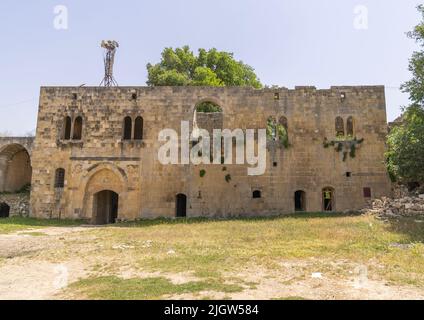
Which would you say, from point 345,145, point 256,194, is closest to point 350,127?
point 345,145

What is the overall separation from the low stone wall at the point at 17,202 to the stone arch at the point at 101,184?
5.20m

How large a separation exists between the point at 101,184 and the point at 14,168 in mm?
10736

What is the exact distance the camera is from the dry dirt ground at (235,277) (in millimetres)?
6016

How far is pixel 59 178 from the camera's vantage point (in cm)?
2186

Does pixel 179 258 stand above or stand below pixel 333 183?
below

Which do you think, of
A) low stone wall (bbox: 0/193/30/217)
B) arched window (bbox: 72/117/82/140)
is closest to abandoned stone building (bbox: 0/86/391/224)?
arched window (bbox: 72/117/82/140)

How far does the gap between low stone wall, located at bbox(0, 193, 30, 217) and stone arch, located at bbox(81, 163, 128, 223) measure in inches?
205

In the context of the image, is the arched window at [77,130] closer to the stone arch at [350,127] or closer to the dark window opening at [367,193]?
the stone arch at [350,127]

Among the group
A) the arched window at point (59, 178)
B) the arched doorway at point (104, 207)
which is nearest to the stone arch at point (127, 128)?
the arched doorway at point (104, 207)
